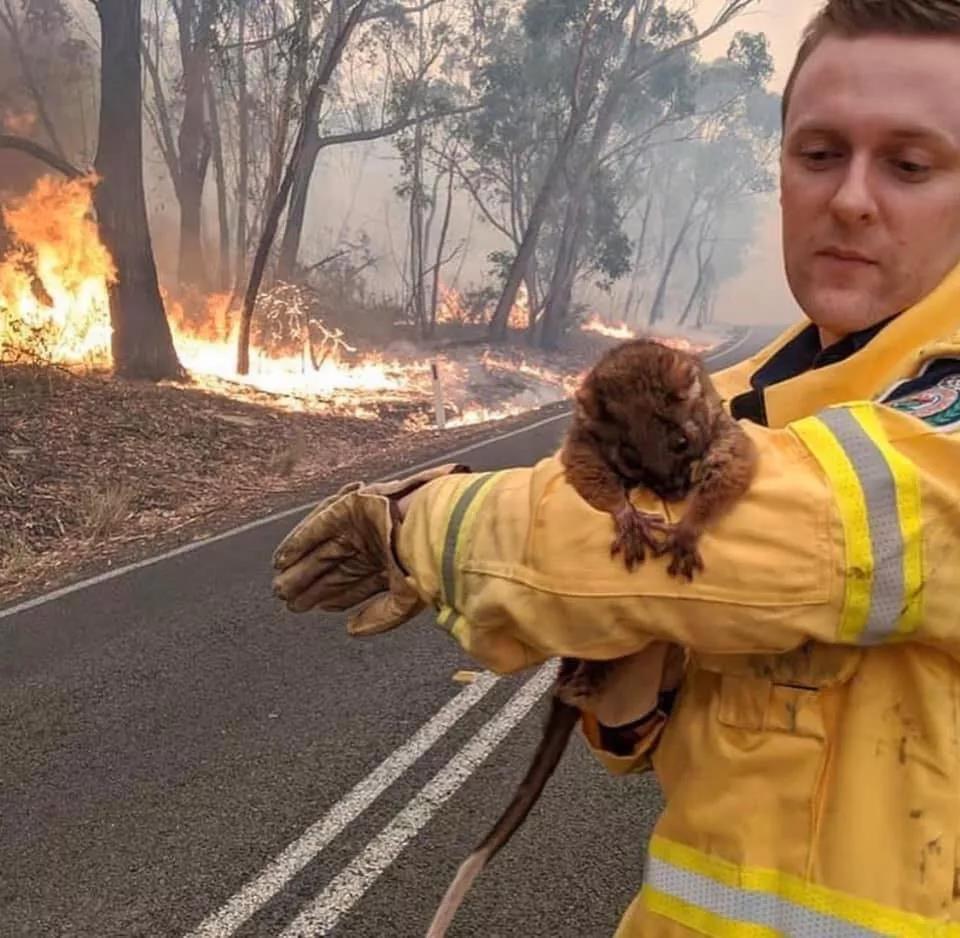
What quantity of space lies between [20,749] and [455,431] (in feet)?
38.5

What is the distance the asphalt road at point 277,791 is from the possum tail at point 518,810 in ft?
6.50

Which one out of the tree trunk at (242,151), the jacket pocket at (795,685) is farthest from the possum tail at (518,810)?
the tree trunk at (242,151)

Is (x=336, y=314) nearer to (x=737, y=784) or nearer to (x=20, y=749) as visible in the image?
(x=20, y=749)

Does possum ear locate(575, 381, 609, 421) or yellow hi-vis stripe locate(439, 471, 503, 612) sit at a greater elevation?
possum ear locate(575, 381, 609, 421)

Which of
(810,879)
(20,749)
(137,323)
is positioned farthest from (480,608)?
(137,323)

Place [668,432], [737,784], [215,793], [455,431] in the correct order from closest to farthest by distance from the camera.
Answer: [737,784]
[668,432]
[215,793]
[455,431]

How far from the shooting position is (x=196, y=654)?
6109 millimetres

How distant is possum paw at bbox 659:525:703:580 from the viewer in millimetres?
1036

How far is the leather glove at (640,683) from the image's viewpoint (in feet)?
4.25

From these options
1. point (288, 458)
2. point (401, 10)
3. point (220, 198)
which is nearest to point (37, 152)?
point (288, 458)

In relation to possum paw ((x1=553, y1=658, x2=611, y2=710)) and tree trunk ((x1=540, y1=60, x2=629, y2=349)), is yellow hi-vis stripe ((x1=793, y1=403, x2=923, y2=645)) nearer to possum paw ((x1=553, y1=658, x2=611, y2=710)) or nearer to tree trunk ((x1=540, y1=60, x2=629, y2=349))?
possum paw ((x1=553, y1=658, x2=611, y2=710))

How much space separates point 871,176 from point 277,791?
3892mm

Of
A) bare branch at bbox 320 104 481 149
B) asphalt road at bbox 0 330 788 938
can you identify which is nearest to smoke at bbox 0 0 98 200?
bare branch at bbox 320 104 481 149

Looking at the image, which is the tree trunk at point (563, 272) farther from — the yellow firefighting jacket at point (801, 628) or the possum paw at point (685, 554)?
the possum paw at point (685, 554)
